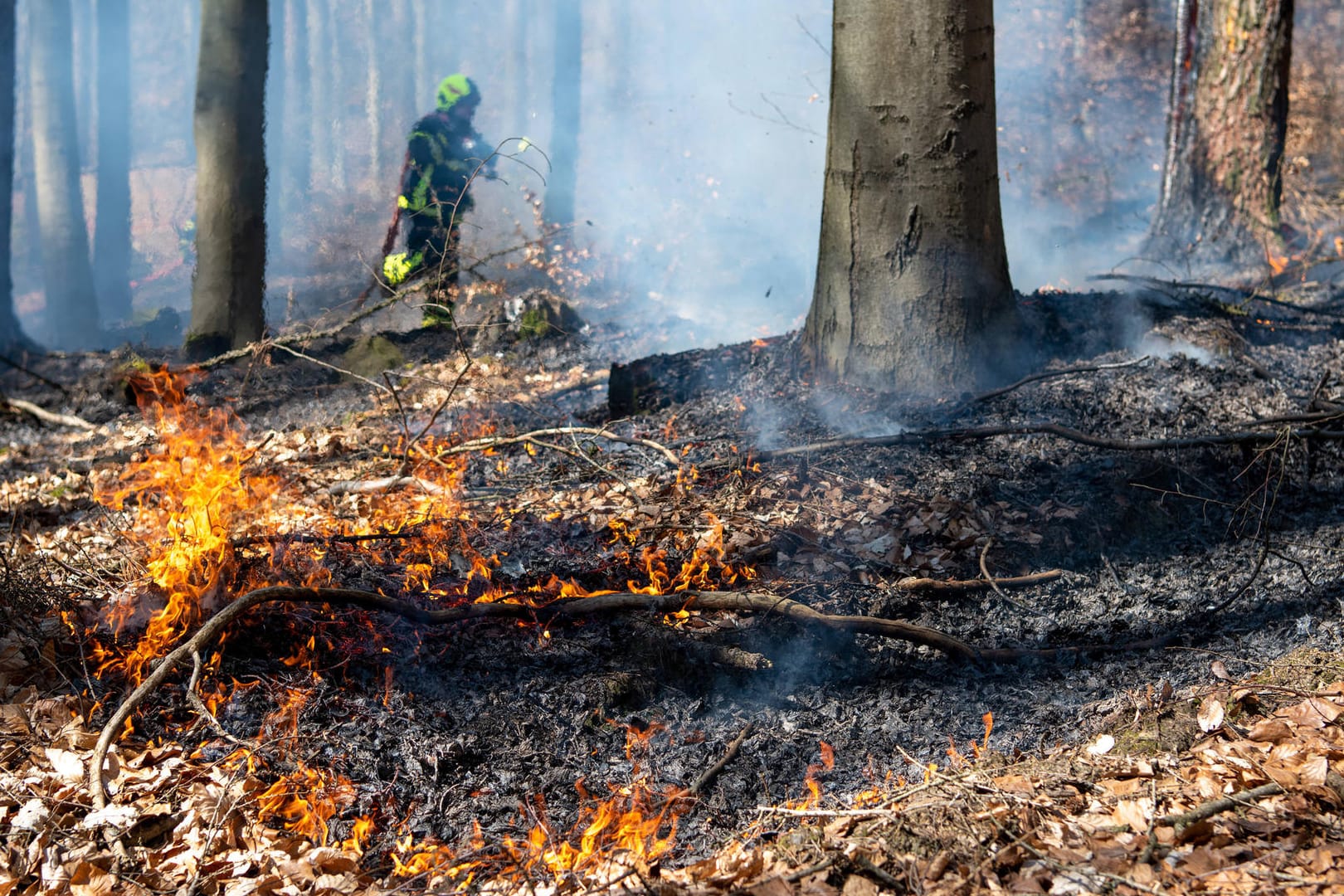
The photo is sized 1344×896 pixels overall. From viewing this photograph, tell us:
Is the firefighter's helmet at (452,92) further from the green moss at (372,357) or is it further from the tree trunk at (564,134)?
the tree trunk at (564,134)

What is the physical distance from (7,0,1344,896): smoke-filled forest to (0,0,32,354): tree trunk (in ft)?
7.11

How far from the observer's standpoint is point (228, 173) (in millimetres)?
8297

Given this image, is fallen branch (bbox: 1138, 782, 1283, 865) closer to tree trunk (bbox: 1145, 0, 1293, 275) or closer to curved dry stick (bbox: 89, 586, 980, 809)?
curved dry stick (bbox: 89, 586, 980, 809)

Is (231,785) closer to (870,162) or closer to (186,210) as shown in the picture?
(870,162)

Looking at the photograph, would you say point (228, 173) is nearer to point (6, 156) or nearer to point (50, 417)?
point (50, 417)

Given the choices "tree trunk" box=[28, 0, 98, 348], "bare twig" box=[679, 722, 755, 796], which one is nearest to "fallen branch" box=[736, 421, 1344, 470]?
"bare twig" box=[679, 722, 755, 796]

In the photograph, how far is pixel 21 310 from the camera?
22609 mm

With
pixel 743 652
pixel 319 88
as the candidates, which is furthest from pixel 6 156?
pixel 319 88

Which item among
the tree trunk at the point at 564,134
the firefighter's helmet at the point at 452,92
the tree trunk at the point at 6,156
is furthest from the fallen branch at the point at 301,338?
the tree trunk at the point at 564,134

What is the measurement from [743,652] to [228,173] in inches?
293

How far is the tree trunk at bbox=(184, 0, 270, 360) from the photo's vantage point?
8.22m

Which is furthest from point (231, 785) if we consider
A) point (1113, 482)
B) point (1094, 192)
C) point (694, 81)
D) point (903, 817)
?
point (694, 81)

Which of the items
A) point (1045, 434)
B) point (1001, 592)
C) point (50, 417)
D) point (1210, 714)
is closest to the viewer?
point (1210, 714)

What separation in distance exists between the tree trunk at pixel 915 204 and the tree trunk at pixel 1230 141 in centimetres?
413
